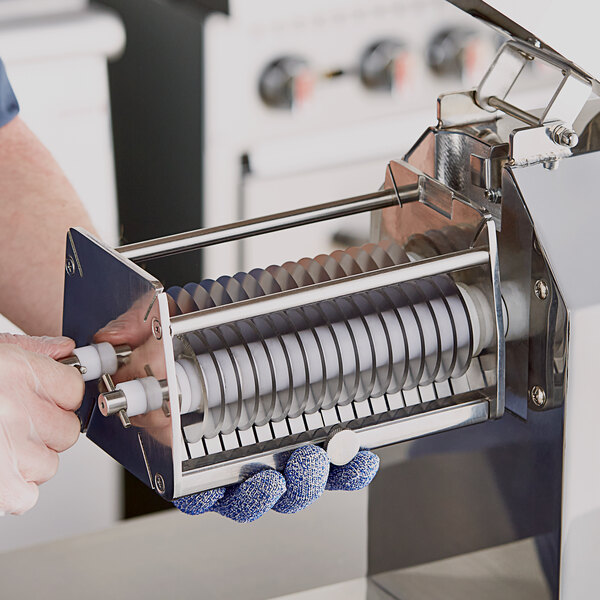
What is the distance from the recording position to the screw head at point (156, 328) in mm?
659

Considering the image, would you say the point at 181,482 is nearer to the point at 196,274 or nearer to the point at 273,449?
the point at 273,449

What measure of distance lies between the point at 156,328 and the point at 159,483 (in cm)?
12

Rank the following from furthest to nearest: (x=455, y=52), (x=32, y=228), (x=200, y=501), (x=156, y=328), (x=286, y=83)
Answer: (x=455, y=52) → (x=286, y=83) → (x=32, y=228) → (x=200, y=501) → (x=156, y=328)

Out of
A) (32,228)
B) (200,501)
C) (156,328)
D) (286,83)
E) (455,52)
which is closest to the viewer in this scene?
(156,328)

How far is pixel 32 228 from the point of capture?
1362 millimetres

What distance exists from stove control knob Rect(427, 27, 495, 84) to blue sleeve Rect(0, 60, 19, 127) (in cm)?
122

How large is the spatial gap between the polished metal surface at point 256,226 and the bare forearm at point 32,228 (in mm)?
505

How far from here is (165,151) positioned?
226 centimetres

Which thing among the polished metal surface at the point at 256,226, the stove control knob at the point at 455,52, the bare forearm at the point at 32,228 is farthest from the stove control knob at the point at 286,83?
the polished metal surface at the point at 256,226

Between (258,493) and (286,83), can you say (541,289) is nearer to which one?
(258,493)

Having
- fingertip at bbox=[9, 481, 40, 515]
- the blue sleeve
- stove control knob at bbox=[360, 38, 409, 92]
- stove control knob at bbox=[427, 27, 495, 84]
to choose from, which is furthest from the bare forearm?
stove control knob at bbox=[427, 27, 495, 84]

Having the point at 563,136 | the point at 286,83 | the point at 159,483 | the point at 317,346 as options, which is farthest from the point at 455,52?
the point at 159,483

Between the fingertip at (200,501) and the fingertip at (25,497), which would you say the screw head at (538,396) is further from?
the fingertip at (25,497)

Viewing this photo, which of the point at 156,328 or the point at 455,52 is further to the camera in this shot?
the point at 455,52
